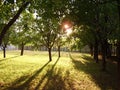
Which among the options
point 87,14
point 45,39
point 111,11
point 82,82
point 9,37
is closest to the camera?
point 87,14

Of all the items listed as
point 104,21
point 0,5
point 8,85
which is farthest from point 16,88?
point 104,21

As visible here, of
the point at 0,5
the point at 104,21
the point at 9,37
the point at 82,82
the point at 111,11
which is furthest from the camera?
the point at 9,37

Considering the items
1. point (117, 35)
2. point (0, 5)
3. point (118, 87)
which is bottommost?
point (118, 87)

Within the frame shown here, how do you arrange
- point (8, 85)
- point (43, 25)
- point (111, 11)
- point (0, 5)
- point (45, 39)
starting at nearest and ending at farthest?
point (0, 5)
point (8, 85)
point (111, 11)
point (43, 25)
point (45, 39)

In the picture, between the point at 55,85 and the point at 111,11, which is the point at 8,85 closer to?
the point at 55,85

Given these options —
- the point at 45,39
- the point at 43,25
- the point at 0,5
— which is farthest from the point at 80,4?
the point at 45,39

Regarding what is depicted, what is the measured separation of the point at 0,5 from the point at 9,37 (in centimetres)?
3240

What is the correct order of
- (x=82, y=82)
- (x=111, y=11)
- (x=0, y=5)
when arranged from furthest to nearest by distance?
(x=111, y=11), (x=82, y=82), (x=0, y=5)

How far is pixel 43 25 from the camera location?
35.8m

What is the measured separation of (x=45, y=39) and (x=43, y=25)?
11.6ft

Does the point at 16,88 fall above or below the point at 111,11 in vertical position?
below

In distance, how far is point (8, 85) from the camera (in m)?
16.2

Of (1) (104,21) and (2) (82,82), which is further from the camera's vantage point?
(1) (104,21)

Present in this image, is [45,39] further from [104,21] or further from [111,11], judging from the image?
[111,11]
